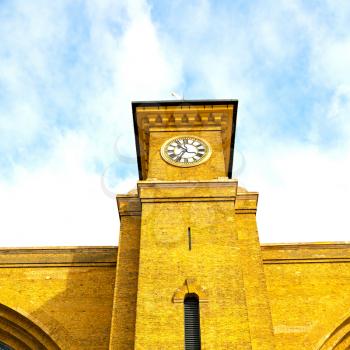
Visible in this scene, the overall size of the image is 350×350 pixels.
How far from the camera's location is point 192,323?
42.4 ft

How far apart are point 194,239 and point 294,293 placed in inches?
145

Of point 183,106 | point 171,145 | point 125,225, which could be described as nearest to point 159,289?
point 125,225

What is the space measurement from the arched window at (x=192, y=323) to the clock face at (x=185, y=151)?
5888 millimetres

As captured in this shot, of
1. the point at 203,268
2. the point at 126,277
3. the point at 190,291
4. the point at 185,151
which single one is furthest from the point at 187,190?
the point at 190,291

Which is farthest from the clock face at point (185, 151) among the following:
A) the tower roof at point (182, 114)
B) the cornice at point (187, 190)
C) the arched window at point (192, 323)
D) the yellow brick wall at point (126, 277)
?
the arched window at point (192, 323)

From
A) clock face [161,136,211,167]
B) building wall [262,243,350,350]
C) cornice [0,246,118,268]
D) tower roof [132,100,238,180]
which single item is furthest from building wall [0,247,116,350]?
tower roof [132,100,238,180]

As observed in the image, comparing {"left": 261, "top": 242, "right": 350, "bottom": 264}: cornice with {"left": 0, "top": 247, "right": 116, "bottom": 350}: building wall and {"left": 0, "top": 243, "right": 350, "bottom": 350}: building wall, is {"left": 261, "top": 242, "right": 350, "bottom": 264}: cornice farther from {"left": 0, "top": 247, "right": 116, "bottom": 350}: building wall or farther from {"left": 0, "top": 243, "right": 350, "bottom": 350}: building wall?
{"left": 0, "top": 247, "right": 116, "bottom": 350}: building wall

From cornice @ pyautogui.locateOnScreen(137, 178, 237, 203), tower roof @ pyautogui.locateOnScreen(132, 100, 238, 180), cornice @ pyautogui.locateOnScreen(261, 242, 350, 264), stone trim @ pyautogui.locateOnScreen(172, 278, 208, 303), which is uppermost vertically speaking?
tower roof @ pyautogui.locateOnScreen(132, 100, 238, 180)

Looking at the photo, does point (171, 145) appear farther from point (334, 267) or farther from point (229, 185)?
point (334, 267)

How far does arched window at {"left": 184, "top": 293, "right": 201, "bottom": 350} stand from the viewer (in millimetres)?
→ 12516

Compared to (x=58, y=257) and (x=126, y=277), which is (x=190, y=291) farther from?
(x=58, y=257)

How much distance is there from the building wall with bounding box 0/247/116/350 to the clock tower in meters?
1.71

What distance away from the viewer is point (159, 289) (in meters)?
13.5

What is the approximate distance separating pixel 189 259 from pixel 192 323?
1.87m
